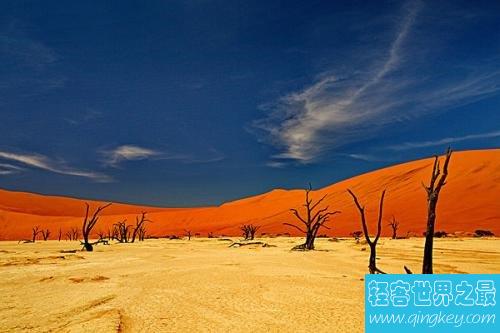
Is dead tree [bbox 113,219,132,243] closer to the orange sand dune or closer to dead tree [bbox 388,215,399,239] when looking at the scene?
the orange sand dune

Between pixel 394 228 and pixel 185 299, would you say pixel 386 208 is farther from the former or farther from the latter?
pixel 185 299

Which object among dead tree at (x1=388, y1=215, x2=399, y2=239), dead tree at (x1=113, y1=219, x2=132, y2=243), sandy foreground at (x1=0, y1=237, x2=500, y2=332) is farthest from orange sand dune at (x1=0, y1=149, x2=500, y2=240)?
sandy foreground at (x1=0, y1=237, x2=500, y2=332)

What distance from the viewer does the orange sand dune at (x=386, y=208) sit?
40531 millimetres

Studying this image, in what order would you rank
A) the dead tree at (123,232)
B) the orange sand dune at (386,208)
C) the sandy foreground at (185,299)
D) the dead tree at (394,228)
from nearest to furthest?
the sandy foreground at (185,299) < the dead tree at (394,228) < the dead tree at (123,232) < the orange sand dune at (386,208)

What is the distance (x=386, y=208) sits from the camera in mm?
48844

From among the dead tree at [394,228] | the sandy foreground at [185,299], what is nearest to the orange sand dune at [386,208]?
the dead tree at [394,228]

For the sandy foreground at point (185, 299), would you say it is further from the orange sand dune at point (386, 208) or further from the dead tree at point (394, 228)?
the orange sand dune at point (386, 208)

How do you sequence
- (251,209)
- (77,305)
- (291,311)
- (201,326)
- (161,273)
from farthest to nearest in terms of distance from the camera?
1. (251,209)
2. (161,273)
3. (77,305)
4. (291,311)
5. (201,326)

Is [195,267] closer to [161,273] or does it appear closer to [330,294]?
[161,273]

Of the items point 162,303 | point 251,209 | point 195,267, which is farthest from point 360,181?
point 162,303

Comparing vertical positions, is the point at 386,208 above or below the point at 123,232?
above

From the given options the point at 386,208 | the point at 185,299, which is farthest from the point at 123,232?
the point at 185,299

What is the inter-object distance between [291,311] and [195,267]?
592 centimetres

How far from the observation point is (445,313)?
128 inches
